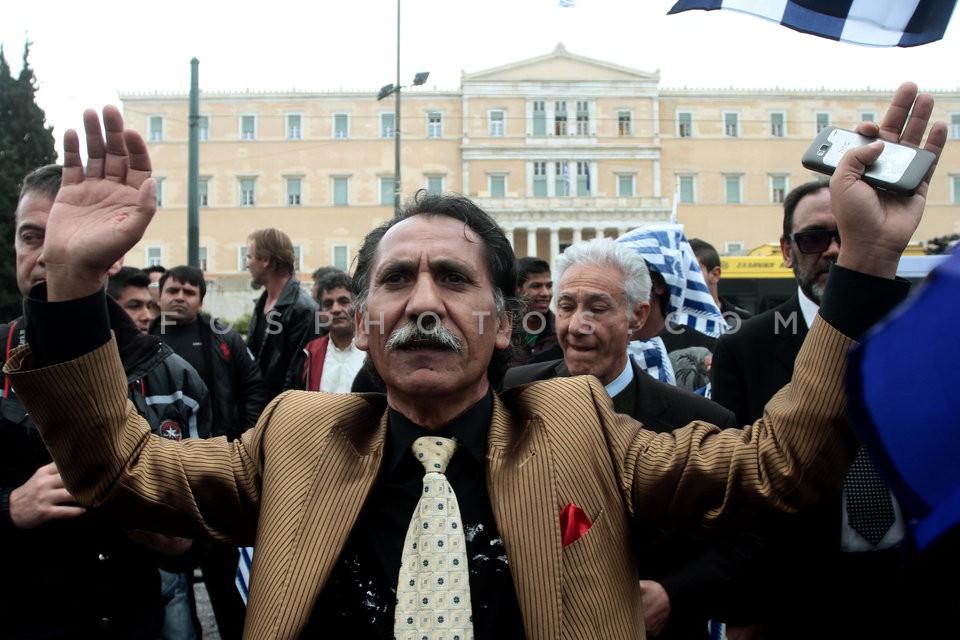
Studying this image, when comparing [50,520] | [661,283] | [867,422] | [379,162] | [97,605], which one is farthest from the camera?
[379,162]

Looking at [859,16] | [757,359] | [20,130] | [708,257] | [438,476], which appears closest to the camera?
[438,476]

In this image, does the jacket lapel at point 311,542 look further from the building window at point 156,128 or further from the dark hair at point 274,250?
the building window at point 156,128

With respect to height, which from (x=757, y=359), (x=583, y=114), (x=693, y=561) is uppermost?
(x=583, y=114)

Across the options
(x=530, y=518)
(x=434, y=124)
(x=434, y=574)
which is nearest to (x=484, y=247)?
(x=530, y=518)

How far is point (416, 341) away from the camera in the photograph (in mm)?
1934

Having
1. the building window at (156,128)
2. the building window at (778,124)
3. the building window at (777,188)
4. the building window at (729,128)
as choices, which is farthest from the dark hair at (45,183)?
the building window at (778,124)

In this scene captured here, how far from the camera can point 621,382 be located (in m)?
3.10

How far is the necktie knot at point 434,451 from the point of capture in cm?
185

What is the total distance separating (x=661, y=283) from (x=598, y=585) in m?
2.43

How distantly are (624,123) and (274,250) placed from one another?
47.0m

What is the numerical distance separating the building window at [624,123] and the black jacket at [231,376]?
4789 cm

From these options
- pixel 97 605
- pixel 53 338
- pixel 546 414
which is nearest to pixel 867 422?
pixel 546 414

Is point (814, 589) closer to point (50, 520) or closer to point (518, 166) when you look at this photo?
point (50, 520)

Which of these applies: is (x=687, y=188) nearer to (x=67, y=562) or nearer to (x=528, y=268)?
(x=528, y=268)
